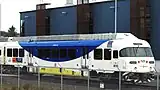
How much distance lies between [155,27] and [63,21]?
16292mm

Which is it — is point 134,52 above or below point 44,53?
above

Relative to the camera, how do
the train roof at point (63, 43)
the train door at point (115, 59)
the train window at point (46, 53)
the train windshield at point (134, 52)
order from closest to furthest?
the train windshield at point (134, 52) < the train door at point (115, 59) < the train roof at point (63, 43) < the train window at point (46, 53)

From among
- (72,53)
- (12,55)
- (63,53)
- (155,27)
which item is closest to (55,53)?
(63,53)

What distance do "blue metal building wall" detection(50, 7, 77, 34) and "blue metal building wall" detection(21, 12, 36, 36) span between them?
4.44 m

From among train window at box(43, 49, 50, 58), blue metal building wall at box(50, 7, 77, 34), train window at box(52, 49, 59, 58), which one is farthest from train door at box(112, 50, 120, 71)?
blue metal building wall at box(50, 7, 77, 34)

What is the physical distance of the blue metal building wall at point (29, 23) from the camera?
2598 inches

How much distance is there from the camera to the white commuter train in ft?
93.6

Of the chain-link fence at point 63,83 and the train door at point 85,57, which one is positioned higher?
the train door at point 85,57

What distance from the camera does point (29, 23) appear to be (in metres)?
Answer: 67.2

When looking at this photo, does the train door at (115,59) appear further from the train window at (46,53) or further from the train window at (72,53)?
the train window at (46,53)

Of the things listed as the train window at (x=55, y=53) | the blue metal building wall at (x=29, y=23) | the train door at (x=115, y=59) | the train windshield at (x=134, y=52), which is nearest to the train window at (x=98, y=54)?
the train door at (x=115, y=59)

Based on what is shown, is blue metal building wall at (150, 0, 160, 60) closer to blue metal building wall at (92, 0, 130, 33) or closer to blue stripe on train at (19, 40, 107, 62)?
blue metal building wall at (92, 0, 130, 33)

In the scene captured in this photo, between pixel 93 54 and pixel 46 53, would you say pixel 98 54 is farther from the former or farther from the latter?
pixel 46 53

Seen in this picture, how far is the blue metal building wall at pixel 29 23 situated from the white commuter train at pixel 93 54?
27.7m
